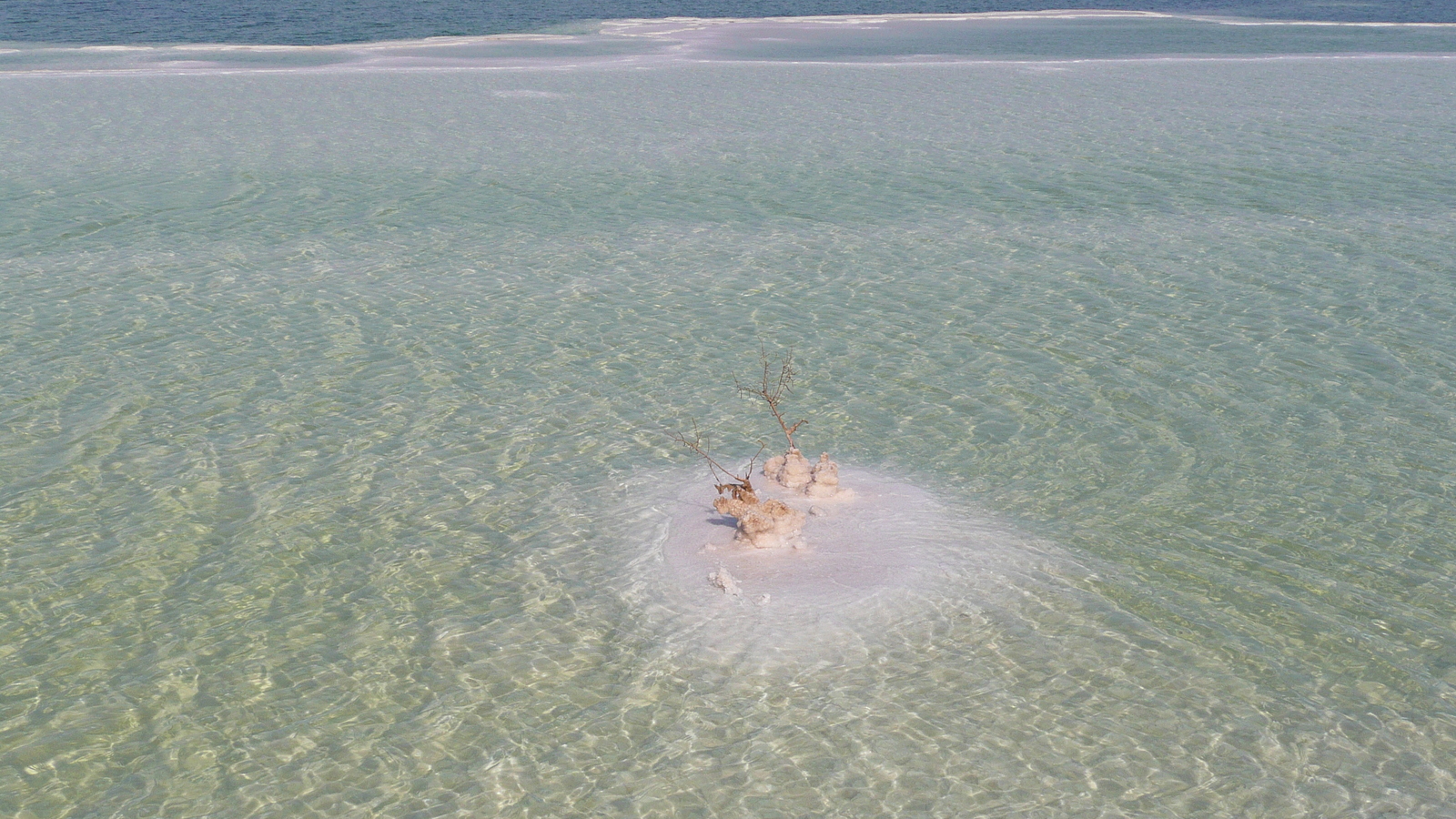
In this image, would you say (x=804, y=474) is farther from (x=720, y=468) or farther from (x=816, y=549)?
(x=816, y=549)

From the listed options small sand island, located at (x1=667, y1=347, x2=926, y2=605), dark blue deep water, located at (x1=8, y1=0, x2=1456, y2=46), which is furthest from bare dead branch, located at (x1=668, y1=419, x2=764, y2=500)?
dark blue deep water, located at (x1=8, y1=0, x2=1456, y2=46)

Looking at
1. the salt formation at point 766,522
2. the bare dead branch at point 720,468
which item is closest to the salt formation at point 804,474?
the bare dead branch at point 720,468

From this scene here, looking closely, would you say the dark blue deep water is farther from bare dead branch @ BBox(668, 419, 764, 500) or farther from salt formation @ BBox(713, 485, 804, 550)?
salt formation @ BBox(713, 485, 804, 550)

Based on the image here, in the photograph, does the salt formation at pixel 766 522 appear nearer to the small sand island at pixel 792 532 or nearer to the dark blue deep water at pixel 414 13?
the small sand island at pixel 792 532

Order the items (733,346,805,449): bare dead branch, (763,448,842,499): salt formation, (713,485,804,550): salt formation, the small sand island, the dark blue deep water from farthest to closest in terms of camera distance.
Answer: the dark blue deep water → (733,346,805,449): bare dead branch → (763,448,842,499): salt formation → (713,485,804,550): salt formation → the small sand island

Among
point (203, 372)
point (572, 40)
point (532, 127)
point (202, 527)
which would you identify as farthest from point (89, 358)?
point (572, 40)

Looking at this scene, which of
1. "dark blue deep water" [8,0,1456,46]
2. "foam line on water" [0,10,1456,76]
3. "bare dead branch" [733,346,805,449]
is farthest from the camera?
"dark blue deep water" [8,0,1456,46]
